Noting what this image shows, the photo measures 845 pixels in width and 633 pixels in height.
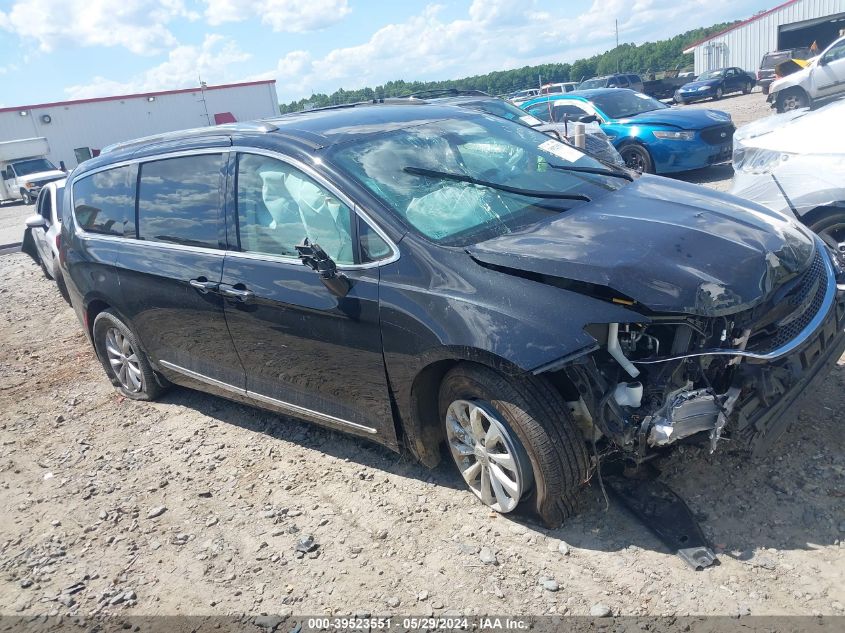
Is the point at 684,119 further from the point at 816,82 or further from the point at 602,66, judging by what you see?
the point at 602,66

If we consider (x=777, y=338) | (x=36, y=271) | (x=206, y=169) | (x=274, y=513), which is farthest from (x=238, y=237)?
(x=36, y=271)

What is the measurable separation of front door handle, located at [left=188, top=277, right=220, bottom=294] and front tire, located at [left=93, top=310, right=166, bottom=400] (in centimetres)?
119

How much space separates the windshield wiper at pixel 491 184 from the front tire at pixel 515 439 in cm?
112

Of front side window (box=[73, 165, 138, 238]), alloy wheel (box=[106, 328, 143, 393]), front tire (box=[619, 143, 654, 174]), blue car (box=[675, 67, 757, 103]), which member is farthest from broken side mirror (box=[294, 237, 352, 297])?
blue car (box=[675, 67, 757, 103])

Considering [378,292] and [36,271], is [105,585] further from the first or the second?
[36,271]

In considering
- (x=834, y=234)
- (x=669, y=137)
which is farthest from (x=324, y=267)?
(x=669, y=137)

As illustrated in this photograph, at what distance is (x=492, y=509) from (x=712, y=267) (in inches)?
60.9

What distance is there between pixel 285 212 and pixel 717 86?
1326 inches

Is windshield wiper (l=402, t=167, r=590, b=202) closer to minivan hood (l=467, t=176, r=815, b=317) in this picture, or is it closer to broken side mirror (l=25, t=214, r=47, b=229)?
minivan hood (l=467, t=176, r=815, b=317)

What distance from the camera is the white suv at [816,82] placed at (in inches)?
705

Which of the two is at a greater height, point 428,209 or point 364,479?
point 428,209

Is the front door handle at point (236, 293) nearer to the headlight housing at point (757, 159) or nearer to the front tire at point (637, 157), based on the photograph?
the headlight housing at point (757, 159)

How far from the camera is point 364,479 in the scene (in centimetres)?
392

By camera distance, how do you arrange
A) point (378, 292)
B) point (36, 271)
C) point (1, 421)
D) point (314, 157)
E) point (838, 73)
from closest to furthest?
1. point (378, 292)
2. point (314, 157)
3. point (1, 421)
4. point (36, 271)
5. point (838, 73)
